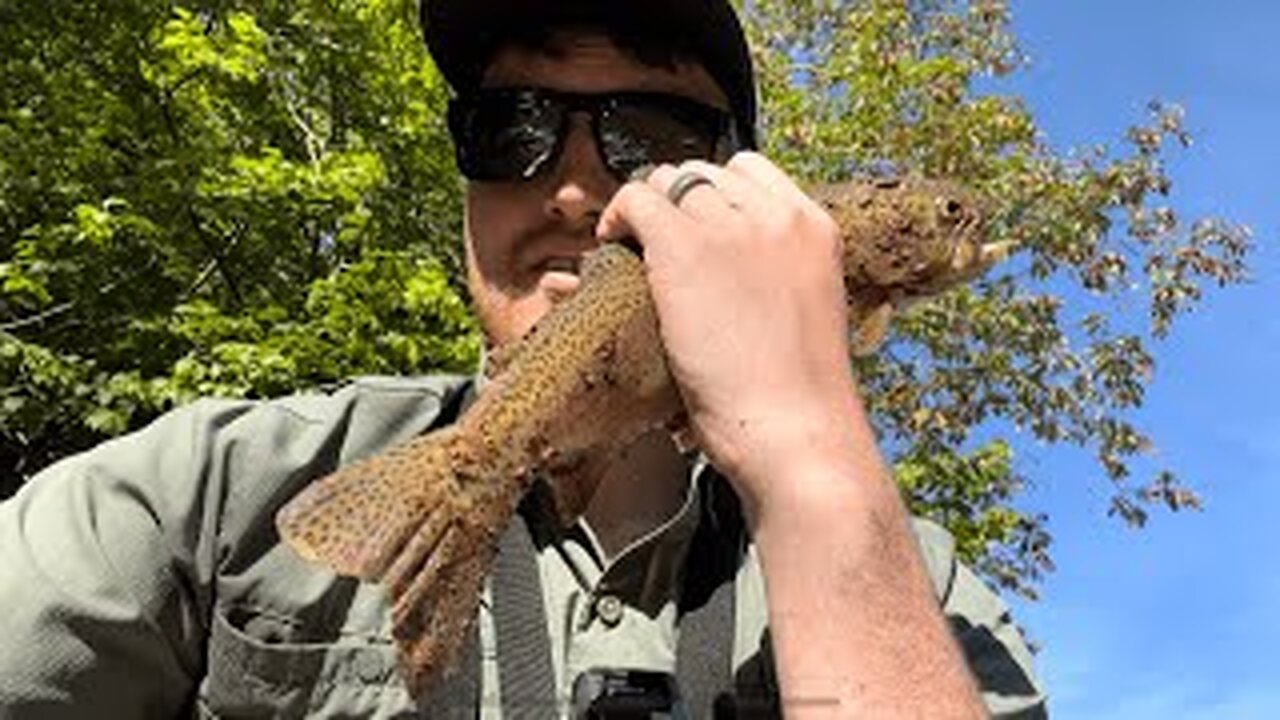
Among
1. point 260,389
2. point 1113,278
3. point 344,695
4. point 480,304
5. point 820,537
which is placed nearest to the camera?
point 820,537

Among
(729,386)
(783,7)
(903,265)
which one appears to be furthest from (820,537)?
(783,7)

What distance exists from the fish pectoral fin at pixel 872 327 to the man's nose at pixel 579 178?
2.30ft

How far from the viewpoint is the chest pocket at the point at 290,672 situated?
10.1 ft

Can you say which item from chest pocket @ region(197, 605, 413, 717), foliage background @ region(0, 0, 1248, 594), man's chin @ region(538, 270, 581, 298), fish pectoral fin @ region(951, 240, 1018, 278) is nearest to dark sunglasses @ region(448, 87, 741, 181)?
man's chin @ region(538, 270, 581, 298)

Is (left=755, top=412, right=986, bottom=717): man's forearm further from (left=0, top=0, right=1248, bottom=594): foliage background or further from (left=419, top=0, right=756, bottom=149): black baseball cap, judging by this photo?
(left=0, top=0, right=1248, bottom=594): foliage background

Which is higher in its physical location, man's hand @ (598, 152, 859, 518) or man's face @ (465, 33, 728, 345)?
man's face @ (465, 33, 728, 345)

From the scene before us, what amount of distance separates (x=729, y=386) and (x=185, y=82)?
1762cm

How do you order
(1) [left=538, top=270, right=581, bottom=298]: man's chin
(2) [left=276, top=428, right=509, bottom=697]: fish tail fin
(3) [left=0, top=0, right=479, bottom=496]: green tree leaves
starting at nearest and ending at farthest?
(2) [left=276, top=428, right=509, bottom=697]: fish tail fin < (1) [left=538, top=270, right=581, bottom=298]: man's chin < (3) [left=0, top=0, right=479, bottom=496]: green tree leaves

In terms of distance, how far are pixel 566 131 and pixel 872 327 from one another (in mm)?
849

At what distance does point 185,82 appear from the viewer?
19.4 metres

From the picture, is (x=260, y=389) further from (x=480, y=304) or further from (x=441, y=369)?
(x=480, y=304)

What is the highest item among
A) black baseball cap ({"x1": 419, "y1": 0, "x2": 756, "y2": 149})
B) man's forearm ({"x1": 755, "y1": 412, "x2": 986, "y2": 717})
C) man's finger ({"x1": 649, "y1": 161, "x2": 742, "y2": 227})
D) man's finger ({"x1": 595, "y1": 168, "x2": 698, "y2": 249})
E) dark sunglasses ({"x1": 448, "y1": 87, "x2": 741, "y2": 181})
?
black baseball cap ({"x1": 419, "y1": 0, "x2": 756, "y2": 149})

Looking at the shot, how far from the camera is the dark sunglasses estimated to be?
3.80 meters

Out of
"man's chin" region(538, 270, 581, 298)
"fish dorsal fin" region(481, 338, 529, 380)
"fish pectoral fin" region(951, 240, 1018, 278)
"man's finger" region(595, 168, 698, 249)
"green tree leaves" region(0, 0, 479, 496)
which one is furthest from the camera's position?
"green tree leaves" region(0, 0, 479, 496)
